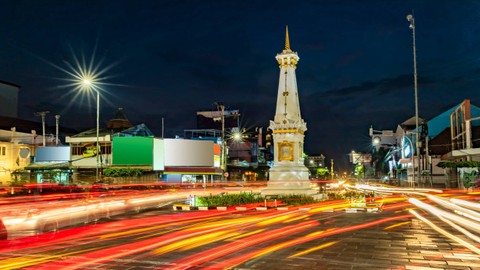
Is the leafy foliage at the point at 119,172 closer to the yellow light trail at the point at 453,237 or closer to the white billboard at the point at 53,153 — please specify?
the white billboard at the point at 53,153

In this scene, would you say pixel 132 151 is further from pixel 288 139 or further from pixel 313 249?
pixel 313 249

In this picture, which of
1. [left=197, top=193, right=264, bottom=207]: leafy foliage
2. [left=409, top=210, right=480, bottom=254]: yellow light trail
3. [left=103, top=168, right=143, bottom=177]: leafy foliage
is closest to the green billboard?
[left=103, top=168, right=143, bottom=177]: leafy foliage

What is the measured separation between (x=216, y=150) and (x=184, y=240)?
47.2m

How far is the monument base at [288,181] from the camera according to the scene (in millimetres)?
29047

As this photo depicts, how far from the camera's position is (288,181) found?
29.2m

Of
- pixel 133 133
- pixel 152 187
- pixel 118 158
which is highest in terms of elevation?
pixel 133 133

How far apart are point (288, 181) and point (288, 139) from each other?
2933mm

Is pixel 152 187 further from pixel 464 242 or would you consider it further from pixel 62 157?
pixel 464 242

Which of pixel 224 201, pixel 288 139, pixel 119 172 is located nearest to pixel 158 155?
pixel 119 172

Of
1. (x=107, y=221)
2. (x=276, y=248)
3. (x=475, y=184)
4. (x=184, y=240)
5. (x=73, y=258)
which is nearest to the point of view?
(x=73, y=258)

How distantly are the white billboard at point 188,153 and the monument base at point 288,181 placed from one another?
24948 mm

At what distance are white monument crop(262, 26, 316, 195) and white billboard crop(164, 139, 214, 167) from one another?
2464 cm

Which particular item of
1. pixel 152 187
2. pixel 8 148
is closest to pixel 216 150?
pixel 152 187

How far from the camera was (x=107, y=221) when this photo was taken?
17.8 metres
